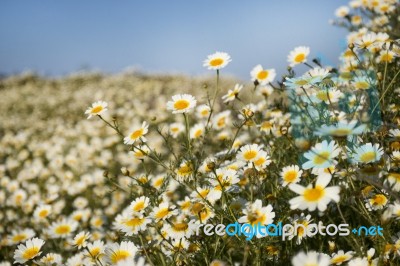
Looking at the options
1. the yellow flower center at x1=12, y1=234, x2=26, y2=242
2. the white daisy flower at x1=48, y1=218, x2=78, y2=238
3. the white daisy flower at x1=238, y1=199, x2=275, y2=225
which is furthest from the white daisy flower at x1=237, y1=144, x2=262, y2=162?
the yellow flower center at x1=12, y1=234, x2=26, y2=242

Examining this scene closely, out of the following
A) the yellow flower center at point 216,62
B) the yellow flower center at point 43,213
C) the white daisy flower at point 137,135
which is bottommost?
the white daisy flower at point 137,135

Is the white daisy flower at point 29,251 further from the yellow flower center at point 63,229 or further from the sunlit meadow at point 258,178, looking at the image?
the yellow flower center at point 63,229

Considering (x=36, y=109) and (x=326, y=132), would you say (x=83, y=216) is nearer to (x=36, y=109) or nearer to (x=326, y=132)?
(x=326, y=132)

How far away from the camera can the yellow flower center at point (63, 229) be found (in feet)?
8.18

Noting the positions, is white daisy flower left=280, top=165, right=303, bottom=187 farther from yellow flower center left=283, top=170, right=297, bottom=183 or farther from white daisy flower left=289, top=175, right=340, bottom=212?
white daisy flower left=289, top=175, right=340, bottom=212

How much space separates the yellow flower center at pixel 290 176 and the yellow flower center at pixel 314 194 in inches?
→ 16.8

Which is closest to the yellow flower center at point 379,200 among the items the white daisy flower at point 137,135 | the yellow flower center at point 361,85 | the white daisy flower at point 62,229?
the yellow flower center at point 361,85

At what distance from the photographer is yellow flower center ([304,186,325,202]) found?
48.9 inches

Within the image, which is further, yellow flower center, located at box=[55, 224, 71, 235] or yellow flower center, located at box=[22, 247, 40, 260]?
yellow flower center, located at box=[55, 224, 71, 235]

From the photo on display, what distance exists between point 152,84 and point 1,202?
804 cm

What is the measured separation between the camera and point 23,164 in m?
6.14

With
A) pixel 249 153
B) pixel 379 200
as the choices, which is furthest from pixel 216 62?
pixel 379 200

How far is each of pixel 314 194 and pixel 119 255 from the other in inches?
31.1

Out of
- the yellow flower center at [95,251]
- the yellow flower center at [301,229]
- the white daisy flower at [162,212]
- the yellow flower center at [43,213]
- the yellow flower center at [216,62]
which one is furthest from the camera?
the yellow flower center at [43,213]
